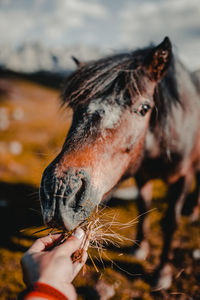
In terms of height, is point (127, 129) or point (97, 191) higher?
point (127, 129)

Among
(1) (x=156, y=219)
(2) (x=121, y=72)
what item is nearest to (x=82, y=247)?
(2) (x=121, y=72)

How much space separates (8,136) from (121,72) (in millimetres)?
11244

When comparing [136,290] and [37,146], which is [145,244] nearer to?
[136,290]

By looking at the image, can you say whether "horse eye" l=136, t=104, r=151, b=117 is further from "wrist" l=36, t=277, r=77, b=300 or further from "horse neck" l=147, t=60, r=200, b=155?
"wrist" l=36, t=277, r=77, b=300

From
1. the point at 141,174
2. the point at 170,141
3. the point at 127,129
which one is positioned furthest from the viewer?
the point at 141,174

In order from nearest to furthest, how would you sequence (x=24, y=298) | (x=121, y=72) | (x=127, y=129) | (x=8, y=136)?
(x=24, y=298), (x=127, y=129), (x=121, y=72), (x=8, y=136)

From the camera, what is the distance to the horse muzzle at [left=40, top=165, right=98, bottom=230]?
5.62 ft

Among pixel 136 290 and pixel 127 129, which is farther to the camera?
pixel 136 290

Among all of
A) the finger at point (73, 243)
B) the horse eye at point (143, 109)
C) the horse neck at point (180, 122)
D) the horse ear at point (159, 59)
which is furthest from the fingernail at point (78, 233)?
the horse ear at point (159, 59)

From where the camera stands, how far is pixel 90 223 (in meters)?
1.97

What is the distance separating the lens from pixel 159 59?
8.21 ft

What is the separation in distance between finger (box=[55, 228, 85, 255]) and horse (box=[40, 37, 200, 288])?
9 cm

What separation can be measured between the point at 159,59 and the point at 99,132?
127 cm

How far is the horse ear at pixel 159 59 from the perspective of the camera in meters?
2.41
